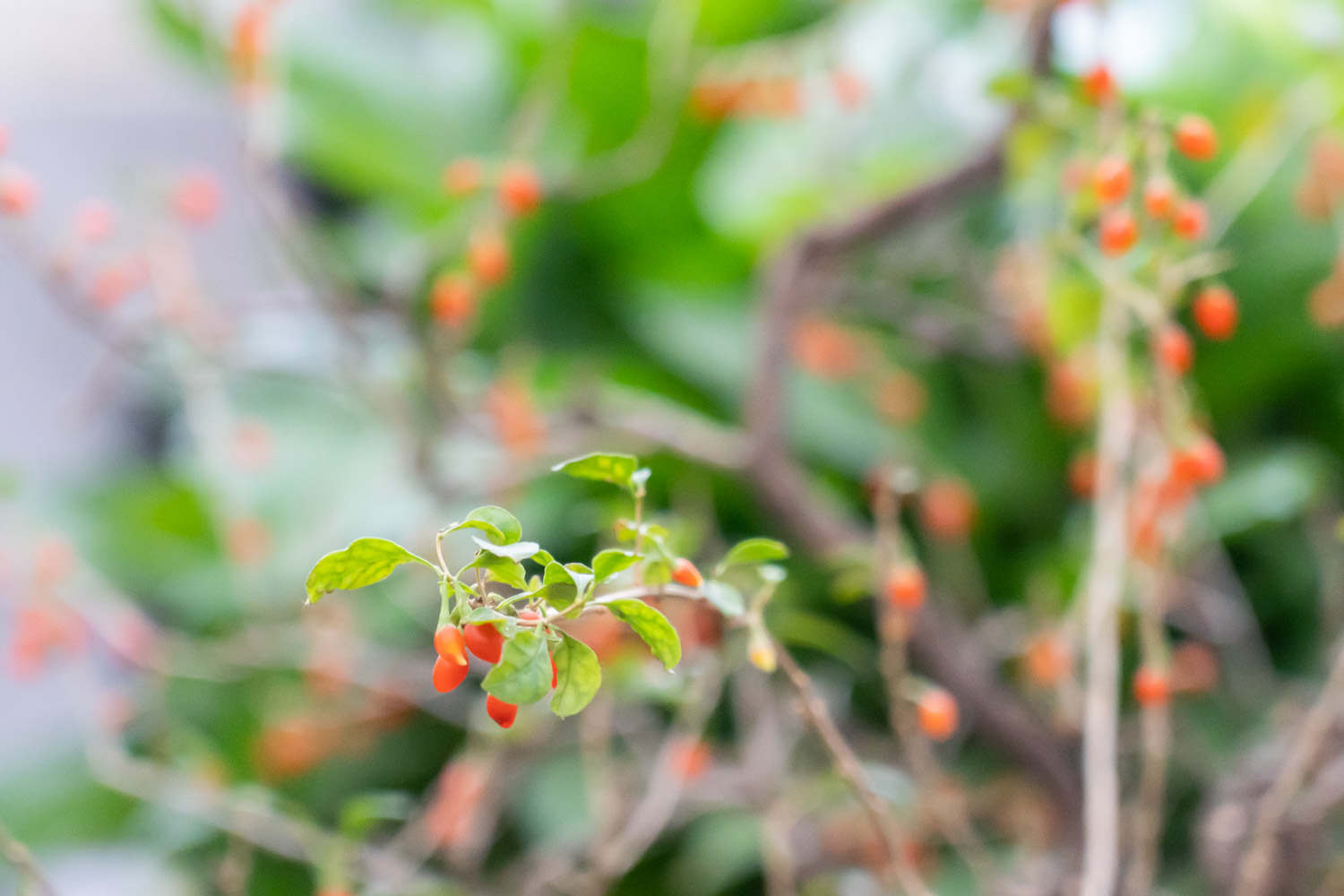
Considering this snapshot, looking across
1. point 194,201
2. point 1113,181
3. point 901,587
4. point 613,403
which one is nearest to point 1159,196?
point 1113,181

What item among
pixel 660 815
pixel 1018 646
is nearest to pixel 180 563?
pixel 660 815

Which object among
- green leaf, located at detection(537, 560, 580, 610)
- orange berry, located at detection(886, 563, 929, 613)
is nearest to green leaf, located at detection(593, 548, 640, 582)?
green leaf, located at detection(537, 560, 580, 610)

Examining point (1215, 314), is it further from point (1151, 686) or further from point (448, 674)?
point (448, 674)

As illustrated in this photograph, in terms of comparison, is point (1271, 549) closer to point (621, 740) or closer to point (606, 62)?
point (621, 740)

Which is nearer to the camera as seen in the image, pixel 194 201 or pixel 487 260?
pixel 487 260

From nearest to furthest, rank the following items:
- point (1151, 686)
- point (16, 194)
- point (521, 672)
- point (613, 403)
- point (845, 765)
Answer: point (521, 672)
point (845, 765)
point (1151, 686)
point (16, 194)
point (613, 403)

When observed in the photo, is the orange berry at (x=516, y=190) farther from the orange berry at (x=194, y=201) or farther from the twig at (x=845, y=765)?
the twig at (x=845, y=765)
